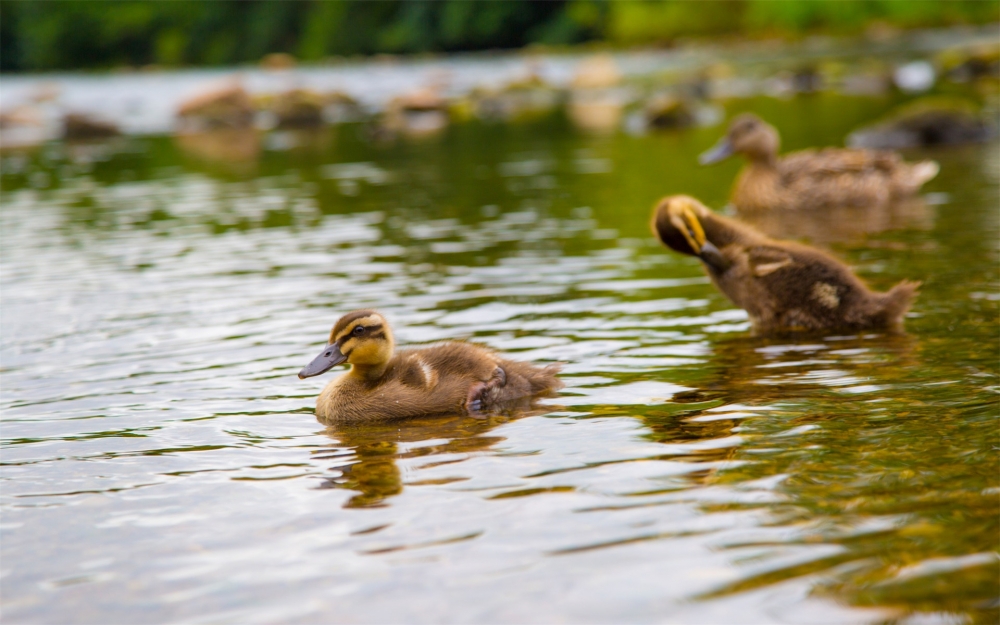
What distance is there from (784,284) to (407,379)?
3176 millimetres

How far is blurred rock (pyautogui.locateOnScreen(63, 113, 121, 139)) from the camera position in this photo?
41781 millimetres

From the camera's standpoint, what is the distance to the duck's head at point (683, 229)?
876 cm

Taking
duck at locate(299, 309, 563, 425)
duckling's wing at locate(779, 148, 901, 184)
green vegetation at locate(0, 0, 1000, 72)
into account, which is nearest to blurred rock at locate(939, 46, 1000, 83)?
duckling's wing at locate(779, 148, 901, 184)

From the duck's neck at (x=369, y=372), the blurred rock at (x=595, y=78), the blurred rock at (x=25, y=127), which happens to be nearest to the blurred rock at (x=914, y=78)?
the blurred rock at (x=595, y=78)

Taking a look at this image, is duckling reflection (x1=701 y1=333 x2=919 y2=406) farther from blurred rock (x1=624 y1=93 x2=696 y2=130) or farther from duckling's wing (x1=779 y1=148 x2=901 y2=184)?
blurred rock (x1=624 y1=93 x2=696 y2=130)

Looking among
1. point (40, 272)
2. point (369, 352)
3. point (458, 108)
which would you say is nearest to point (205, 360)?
point (369, 352)

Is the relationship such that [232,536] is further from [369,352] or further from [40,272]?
[40,272]

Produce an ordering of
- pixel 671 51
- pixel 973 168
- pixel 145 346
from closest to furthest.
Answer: pixel 145 346, pixel 973 168, pixel 671 51

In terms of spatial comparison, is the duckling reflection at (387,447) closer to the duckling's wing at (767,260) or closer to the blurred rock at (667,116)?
the duckling's wing at (767,260)

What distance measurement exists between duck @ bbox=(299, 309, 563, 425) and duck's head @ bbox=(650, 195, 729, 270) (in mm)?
1743

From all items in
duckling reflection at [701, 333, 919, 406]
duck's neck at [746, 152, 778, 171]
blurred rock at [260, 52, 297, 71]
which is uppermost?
blurred rock at [260, 52, 297, 71]

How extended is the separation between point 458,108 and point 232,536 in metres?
39.7

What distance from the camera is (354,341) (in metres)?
7.29

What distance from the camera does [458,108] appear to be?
4419 centimetres
